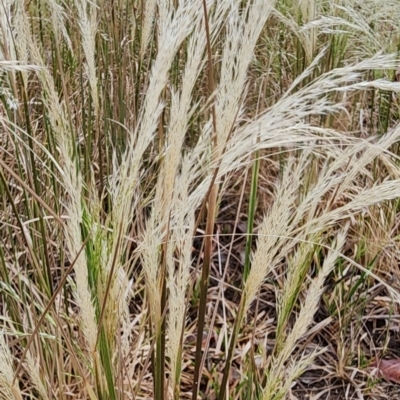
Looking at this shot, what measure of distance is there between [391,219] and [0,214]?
3.32 feet

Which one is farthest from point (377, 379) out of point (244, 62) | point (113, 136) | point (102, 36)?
point (102, 36)

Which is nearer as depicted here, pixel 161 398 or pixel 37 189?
pixel 161 398

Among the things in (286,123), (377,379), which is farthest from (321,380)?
(286,123)

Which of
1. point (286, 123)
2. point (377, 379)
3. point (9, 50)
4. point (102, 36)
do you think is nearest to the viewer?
point (286, 123)

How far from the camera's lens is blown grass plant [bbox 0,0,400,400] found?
27.1 inches

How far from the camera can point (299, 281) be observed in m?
0.79

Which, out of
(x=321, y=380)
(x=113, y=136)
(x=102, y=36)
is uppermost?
(x=102, y=36)

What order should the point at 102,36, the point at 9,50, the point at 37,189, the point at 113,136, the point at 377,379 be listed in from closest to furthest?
the point at 9,50 → the point at 37,189 → the point at 377,379 → the point at 113,136 → the point at 102,36

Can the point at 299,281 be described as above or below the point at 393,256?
above

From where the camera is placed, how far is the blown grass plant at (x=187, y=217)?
0.69 metres

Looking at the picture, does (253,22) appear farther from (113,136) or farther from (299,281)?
(113,136)

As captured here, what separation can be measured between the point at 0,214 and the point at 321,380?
0.88m

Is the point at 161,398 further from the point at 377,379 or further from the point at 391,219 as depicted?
the point at 391,219

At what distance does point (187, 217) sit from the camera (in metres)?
0.74
